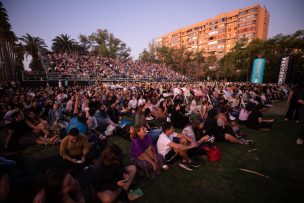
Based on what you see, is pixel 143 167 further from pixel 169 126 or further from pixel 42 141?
pixel 42 141

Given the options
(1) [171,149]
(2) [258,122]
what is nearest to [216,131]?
(1) [171,149]

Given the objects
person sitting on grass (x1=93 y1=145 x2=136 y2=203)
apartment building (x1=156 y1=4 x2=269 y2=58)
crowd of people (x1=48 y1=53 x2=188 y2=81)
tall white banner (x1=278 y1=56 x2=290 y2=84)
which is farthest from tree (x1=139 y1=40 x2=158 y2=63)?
person sitting on grass (x1=93 y1=145 x2=136 y2=203)

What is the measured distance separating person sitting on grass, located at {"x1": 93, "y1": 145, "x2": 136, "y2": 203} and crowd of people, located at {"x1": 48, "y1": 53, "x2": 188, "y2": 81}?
79.4ft

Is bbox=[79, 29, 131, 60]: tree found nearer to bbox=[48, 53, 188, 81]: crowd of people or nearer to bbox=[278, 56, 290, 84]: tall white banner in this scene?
bbox=[48, 53, 188, 81]: crowd of people

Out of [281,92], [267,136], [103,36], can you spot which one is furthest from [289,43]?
[103,36]

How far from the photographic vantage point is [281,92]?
17312mm

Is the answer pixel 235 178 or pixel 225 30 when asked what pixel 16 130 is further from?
pixel 225 30

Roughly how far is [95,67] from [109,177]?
109ft

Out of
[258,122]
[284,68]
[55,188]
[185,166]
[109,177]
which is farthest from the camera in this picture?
[284,68]

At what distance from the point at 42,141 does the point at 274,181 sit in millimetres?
7261

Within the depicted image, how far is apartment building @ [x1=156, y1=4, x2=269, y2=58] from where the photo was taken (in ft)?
195

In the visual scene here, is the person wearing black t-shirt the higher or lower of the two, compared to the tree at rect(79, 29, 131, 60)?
lower

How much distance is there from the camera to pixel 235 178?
394 centimetres

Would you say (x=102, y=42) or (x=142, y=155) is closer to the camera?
(x=142, y=155)
